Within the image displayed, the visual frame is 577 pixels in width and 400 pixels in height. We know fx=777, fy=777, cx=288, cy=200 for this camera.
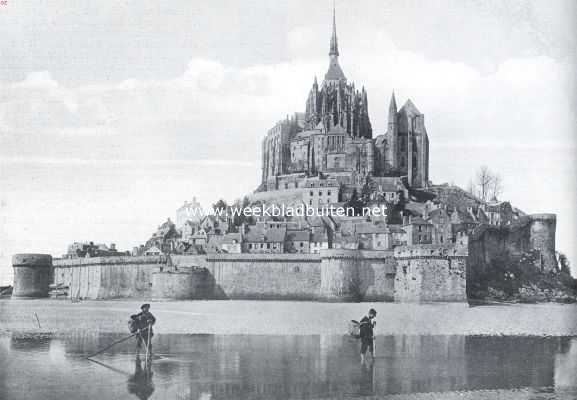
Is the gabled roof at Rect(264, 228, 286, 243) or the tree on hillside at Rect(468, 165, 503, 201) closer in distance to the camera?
the tree on hillside at Rect(468, 165, 503, 201)

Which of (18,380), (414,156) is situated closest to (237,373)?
(18,380)

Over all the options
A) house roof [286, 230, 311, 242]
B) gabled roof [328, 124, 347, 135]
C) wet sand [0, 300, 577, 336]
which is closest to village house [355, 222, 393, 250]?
house roof [286, 230, 311, 242]

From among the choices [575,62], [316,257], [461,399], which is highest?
[575,62]

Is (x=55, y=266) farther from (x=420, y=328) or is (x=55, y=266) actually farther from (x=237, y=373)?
(x=237, y=373)

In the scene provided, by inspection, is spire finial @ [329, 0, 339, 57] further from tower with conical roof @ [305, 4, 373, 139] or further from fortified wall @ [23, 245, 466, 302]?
tower with conical roof @ [305, 4, 373, 139]

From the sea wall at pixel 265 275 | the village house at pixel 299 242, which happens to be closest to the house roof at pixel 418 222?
the village house at pixel 299 242

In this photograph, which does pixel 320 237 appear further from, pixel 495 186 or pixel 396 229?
pixel 495 186

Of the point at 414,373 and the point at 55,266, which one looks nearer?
the point at 414,373
